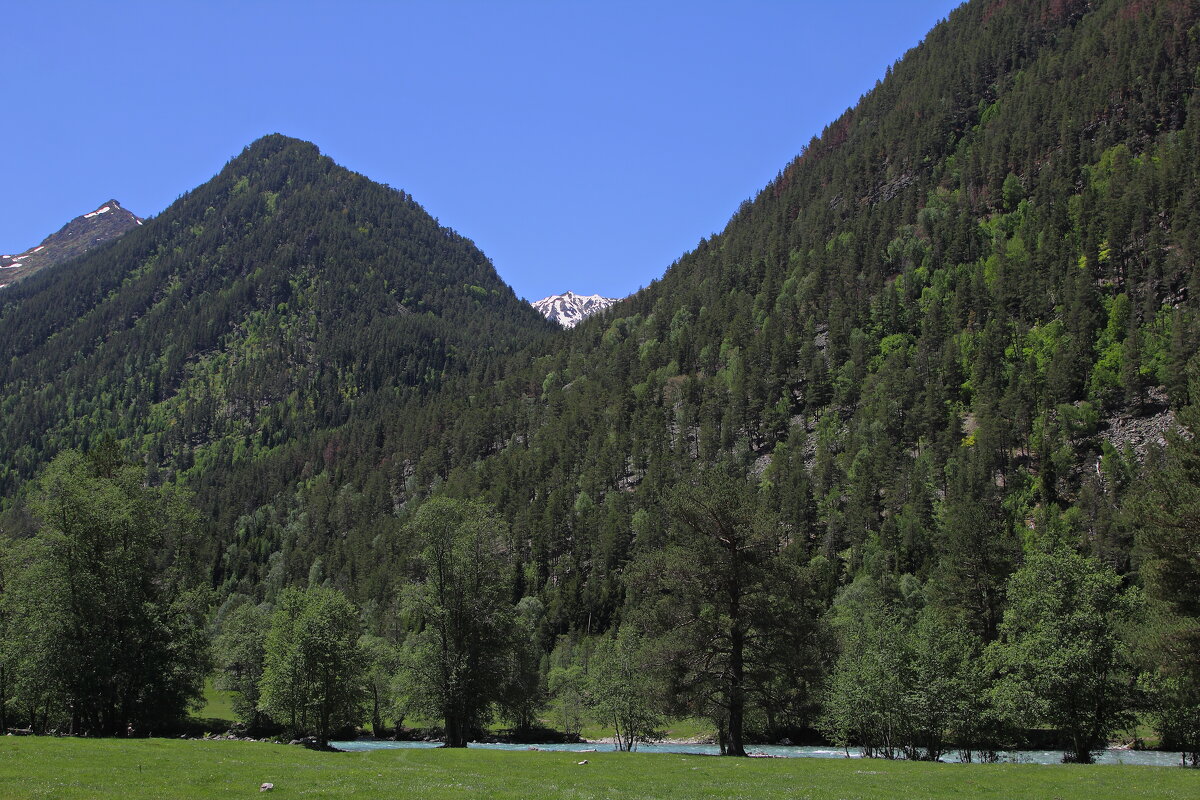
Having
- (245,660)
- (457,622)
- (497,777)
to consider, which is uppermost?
(457,622)

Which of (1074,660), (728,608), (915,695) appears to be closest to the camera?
(1074,660)

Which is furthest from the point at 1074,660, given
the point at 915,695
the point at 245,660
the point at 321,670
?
the point at 245,660

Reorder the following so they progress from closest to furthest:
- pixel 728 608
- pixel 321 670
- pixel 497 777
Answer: pixel 497 777 → pixel 728 608 → pixel 321 670

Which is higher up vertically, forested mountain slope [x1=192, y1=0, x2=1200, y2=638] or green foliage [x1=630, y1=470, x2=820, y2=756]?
forested mountain slope [x1=192, y1=0, x2=1200, y2=638]

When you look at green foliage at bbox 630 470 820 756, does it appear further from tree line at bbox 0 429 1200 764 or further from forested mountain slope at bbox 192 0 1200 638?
forested mountain slope at bbox 192 0 1200 638

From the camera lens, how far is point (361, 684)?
55.8 meters

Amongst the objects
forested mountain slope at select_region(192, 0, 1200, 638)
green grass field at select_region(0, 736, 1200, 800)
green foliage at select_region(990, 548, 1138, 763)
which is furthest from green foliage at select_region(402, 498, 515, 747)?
forested mountain slope at select_region(192, 0, 1200, 638)

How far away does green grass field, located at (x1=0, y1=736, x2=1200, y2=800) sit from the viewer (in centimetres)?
2189

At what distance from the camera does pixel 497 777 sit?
27500 millimetres

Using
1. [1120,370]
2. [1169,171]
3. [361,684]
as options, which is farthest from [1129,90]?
[361,684]

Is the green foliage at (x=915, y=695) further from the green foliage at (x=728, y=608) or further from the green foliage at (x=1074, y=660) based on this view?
the green foliage at (x=728, y=608)

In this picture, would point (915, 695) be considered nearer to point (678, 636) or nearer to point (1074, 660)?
point (1074, 660)

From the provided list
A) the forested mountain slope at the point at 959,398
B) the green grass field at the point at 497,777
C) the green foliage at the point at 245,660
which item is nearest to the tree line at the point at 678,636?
the green grass field at the point at 497,777

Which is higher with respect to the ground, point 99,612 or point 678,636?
point 99,612
